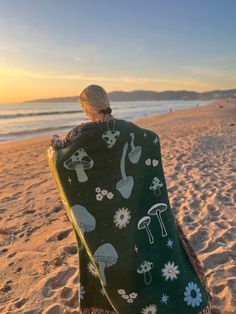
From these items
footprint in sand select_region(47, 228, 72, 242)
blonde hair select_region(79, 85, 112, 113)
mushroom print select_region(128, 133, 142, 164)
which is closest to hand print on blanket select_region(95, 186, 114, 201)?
mushroom print select_region(128, 133, 142, 164)

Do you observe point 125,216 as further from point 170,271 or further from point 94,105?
point 94,105

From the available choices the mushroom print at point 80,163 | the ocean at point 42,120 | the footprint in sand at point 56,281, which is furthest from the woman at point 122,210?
the ocean at point 42,120

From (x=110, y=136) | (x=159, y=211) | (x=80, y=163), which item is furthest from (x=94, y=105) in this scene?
(x=159, y=211)

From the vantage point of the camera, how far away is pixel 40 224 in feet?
17.2

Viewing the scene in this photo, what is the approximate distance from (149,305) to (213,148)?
8851mm

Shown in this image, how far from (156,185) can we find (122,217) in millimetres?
340

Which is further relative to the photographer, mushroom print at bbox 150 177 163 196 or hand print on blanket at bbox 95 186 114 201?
mushroom print at bbox 150 177 163 196

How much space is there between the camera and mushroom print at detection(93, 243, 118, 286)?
231cm

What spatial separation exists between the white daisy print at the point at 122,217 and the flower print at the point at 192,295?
731 millimetres

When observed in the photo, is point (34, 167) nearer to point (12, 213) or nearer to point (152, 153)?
point (12, 213)

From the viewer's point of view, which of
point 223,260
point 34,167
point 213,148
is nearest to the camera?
point 223,260

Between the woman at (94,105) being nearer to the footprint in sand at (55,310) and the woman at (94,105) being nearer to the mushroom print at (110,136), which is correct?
the mushroom print at (110,136)

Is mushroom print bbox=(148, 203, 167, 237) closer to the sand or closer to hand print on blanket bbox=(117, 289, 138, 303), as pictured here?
hand print on blanket bbox=(117, 289, 138, 303)

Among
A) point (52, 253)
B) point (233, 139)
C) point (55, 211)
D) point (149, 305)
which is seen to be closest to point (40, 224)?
point (55, 211)
